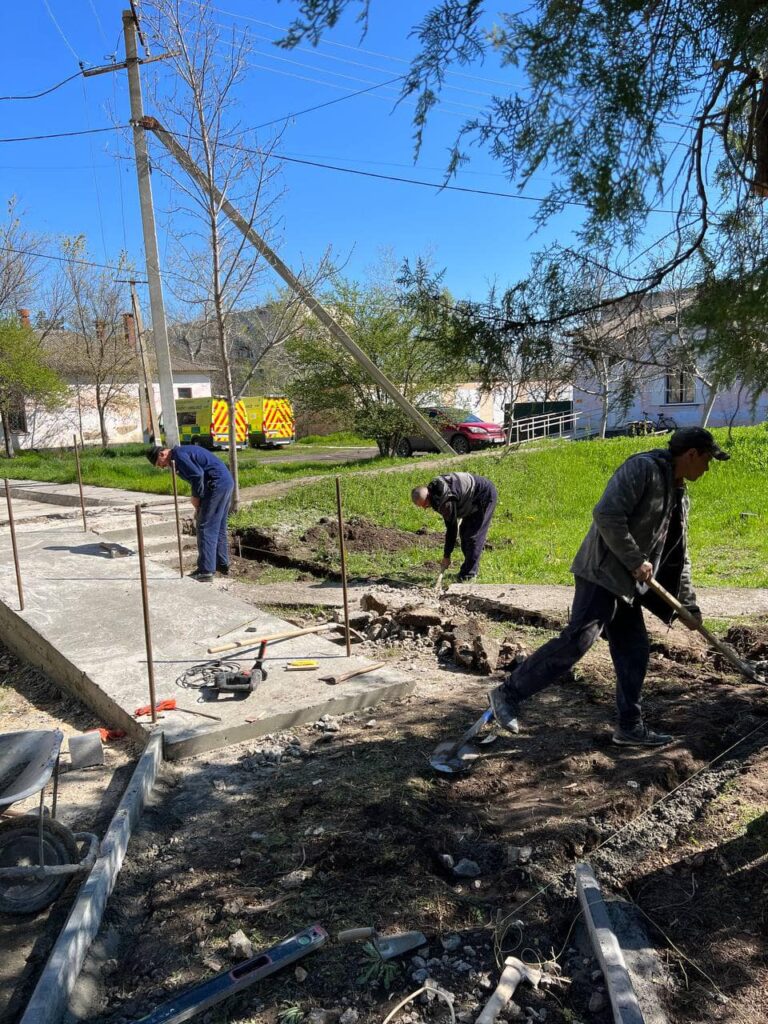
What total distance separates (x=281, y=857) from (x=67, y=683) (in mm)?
3202

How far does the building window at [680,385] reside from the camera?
3.10m

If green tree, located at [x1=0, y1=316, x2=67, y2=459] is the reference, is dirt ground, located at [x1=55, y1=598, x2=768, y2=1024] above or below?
below

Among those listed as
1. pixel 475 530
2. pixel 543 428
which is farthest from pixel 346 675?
pixel 543 428

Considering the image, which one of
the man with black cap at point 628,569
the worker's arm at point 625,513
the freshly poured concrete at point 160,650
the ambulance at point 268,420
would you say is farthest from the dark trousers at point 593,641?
the ambulance at point 268,420

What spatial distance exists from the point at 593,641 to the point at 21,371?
86.4 feet

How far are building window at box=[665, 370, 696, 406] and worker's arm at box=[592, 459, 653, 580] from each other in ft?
1.21

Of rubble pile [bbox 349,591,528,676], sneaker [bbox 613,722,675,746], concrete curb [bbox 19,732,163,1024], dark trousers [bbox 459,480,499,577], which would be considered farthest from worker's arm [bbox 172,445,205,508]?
sneaker [bbox 613,722,675,746]

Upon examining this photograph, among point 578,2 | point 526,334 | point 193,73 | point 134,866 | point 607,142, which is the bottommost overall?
point 134,866

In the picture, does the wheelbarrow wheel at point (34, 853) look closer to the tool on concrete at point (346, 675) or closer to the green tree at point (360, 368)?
the tool on concrete at point (346, 675)

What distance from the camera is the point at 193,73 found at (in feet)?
35.7

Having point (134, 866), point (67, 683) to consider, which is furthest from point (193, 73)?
point (134, 866)

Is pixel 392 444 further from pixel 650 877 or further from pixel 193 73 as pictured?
pixel 650 877

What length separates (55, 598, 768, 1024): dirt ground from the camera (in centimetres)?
238

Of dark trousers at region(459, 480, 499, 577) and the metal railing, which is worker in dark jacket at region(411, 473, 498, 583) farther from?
the metal railing
